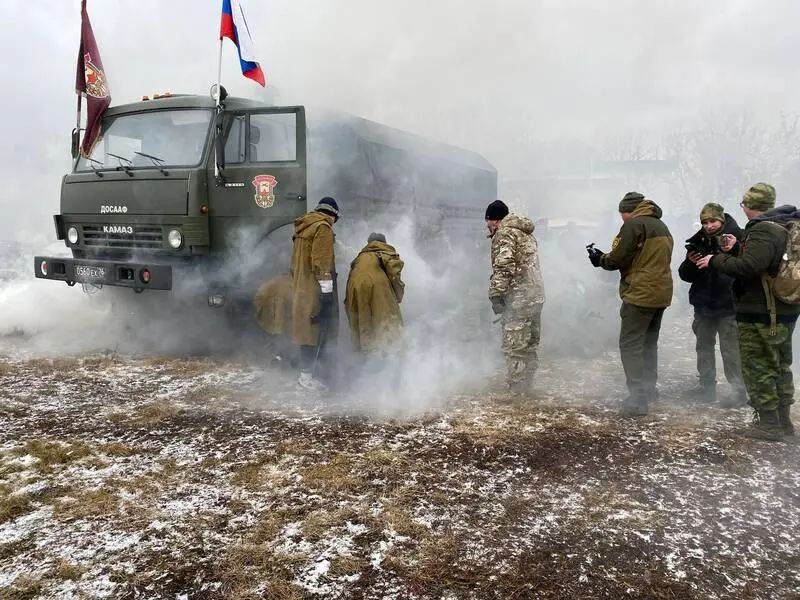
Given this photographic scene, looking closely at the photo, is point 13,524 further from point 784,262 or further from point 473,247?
point 473,247

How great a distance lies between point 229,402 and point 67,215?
10.9 feet

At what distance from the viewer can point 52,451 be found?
11.7 ft

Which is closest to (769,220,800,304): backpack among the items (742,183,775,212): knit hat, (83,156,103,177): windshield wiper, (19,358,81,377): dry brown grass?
(742,183,775,212): knit hat

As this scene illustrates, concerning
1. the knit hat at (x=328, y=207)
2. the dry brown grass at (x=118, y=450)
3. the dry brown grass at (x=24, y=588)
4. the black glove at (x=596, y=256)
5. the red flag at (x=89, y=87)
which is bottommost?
the dry brown grass at (x=24, y=588)

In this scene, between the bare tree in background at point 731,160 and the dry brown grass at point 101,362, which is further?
Answer: the bare tree in background at point 731,160

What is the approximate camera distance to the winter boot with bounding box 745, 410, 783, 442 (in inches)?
153

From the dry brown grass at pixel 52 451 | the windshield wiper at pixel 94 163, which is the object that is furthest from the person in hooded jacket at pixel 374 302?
the windshield wiper at pixel 94 163

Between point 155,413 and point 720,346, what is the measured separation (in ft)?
15.4

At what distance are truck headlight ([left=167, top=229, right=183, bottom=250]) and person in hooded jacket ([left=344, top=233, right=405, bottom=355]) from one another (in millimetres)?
1954

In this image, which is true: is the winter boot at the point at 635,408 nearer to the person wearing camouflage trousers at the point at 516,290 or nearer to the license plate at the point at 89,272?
the person wearing camouflage trousers at the point at 516,290

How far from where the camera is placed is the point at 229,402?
4723mm

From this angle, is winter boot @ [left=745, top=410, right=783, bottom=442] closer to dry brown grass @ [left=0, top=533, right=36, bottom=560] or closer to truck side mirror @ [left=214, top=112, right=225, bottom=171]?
dry brown grass @ [left=0, top=533, right=36, bottom=560]

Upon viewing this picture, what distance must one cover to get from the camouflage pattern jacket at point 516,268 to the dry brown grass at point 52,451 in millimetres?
3230

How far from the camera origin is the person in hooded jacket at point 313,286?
4.84 m
